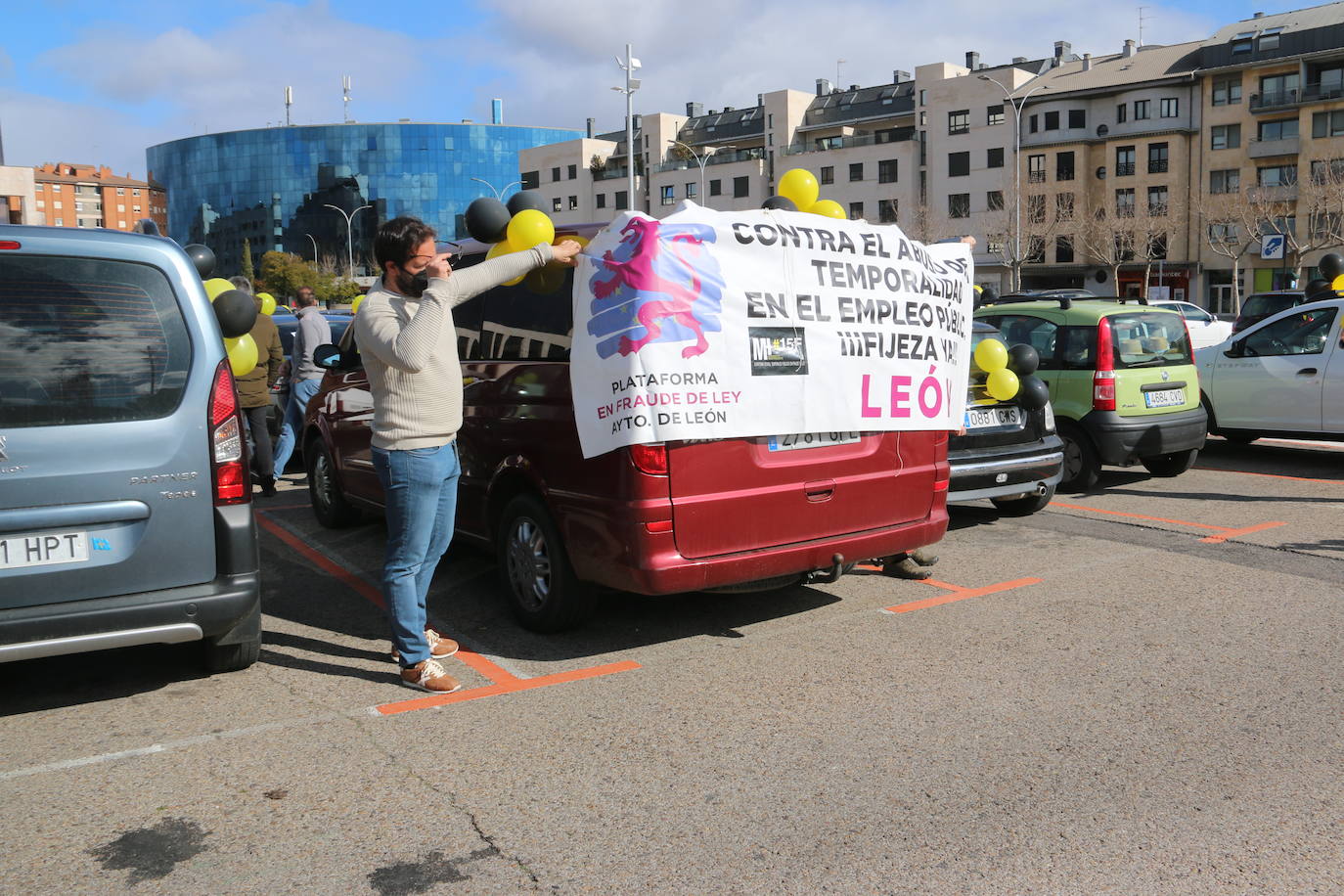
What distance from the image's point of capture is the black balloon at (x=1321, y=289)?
1364cm

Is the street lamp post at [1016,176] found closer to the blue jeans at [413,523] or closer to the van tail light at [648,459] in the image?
the van tail light at [648,459]

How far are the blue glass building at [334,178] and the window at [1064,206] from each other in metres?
64.7

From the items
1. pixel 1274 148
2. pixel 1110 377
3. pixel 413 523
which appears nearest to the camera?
pixel 413 523

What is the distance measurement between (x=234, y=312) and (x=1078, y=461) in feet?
23.1

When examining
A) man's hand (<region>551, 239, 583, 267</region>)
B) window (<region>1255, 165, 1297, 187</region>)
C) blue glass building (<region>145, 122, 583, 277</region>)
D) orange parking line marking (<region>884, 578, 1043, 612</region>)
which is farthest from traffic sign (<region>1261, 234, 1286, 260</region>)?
blue glass building (<region>145, 122, 583, 277</region>)

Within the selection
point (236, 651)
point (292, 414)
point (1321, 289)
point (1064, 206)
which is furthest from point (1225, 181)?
point (236, 651)

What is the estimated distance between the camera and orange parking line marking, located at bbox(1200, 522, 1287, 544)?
772 centimetres

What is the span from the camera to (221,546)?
181 inches

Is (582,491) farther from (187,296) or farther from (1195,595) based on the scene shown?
(1195,595)

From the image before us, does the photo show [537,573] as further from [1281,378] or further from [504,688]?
[1281,378]

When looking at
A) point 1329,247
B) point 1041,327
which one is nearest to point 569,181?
point 1329,247

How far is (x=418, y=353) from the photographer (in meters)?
4.52

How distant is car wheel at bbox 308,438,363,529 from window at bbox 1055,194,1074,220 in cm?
6242

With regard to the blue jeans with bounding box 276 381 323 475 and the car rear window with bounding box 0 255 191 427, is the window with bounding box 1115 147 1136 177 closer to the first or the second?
the blue jeans with bounding box 276 381 323 475
